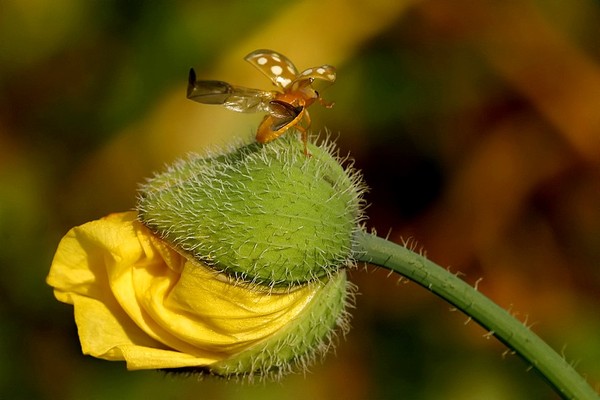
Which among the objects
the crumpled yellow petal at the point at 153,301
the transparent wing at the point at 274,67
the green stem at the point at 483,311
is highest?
the transparent wing at the point at 274,67

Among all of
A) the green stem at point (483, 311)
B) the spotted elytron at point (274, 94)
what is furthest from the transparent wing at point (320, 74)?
the green stem at point (483, 311)

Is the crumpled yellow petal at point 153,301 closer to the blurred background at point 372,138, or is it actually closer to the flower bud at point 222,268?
the flower bud at point 222,268

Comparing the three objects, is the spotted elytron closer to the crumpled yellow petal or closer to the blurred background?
the crumpled yellow petal

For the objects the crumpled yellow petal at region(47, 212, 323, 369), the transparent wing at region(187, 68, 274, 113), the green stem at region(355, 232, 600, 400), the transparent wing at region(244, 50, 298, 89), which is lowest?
the crumpled yellow petal at region(47, 212, 323, 369)

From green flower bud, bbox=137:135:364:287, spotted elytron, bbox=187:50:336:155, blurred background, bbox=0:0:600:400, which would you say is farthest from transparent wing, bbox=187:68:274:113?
blurred background, bbox=0:0:600:400

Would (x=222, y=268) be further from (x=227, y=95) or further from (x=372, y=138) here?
(x=372, y=138)

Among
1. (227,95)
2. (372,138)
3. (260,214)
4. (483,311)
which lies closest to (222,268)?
(260,214)
